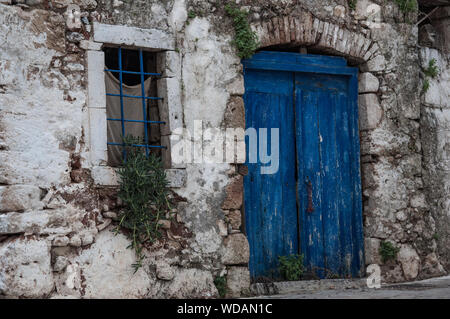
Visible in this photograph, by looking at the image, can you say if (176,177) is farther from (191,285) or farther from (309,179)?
(309,179)

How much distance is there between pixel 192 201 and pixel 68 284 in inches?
53.9

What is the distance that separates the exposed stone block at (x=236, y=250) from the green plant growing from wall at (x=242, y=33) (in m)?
1.75

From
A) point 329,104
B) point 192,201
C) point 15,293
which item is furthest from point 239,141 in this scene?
point 15,293

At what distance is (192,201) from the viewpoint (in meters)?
6.85

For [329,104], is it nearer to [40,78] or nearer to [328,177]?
[328,177]

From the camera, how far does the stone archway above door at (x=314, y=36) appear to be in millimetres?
7387

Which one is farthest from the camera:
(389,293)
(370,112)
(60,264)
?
(370,112)

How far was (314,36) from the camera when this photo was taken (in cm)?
764

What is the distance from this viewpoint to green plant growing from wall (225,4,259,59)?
7156mm

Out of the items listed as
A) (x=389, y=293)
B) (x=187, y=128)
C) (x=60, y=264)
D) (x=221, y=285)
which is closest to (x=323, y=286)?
(x=389, y=293)

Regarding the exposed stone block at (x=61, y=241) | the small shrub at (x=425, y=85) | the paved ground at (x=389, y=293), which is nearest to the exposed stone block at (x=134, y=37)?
the exposed stone block at (x=61, y=241)

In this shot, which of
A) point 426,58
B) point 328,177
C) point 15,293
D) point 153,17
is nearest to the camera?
point 15,293

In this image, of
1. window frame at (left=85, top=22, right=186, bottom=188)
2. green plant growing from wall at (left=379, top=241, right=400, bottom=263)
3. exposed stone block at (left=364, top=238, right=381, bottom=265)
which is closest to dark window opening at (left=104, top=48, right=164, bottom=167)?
window frame at (left=85, top=22, right=186, bottom=188)

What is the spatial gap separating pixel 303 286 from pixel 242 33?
252 centimetres
